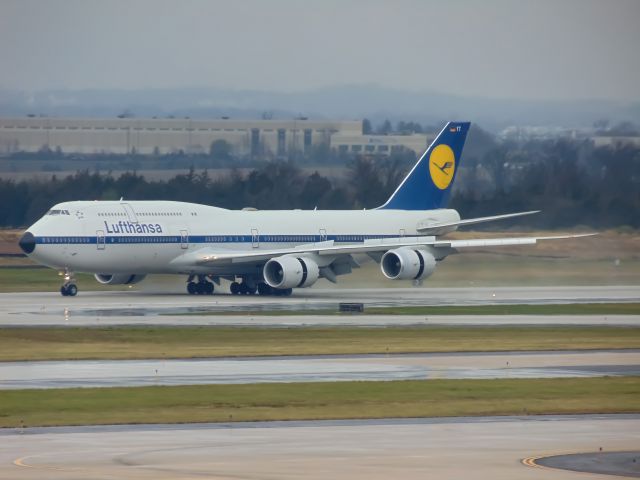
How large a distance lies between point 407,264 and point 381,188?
24.6 metres

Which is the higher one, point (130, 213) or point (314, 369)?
point (130, 213)

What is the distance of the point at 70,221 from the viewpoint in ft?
214

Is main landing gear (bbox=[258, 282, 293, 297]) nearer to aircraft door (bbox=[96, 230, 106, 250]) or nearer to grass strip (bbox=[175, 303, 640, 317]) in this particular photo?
aircraft door (bbox=[96, 230, 106, 250])

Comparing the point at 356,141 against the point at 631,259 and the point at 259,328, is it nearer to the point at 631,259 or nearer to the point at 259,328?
the point at 631,259

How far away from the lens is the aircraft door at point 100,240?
6506 centimetres

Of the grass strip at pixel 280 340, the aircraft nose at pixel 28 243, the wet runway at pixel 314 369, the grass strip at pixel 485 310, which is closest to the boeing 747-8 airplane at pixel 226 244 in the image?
the aircraft nose at pixel 28 243

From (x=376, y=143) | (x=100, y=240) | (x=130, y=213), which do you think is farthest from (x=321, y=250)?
(x=376, y=143)

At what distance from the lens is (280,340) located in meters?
45.6

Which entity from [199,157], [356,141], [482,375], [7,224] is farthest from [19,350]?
[356,141]

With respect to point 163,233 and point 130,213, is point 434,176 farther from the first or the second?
point 130,213

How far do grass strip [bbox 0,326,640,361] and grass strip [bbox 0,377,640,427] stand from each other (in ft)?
27.4

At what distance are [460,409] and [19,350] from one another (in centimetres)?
1665

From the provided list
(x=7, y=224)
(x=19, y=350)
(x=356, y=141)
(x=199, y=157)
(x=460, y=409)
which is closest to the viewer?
(x=460, y=409)

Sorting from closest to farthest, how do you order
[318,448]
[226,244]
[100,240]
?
[318,448] < [100,240] < [226,244]
